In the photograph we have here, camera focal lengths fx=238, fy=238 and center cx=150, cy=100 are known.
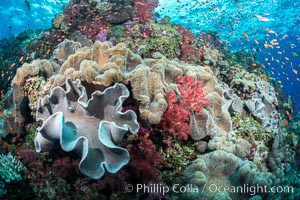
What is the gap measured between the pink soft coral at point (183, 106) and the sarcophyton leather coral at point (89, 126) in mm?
958

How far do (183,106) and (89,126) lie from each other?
1790mm

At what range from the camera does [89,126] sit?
3.65m

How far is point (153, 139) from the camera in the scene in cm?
440

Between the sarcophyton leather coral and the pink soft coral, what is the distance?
0.96m

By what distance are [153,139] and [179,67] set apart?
1.71 metres

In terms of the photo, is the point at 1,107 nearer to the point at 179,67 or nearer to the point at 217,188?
the point at 179,67

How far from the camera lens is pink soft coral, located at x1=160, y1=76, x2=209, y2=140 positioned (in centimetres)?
434

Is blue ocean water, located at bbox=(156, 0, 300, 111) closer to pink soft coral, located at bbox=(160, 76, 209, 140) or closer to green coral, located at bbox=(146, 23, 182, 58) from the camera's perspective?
green coral, located at bbox=(146, 23, 182, 58)

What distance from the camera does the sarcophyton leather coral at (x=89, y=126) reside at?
3.14 m

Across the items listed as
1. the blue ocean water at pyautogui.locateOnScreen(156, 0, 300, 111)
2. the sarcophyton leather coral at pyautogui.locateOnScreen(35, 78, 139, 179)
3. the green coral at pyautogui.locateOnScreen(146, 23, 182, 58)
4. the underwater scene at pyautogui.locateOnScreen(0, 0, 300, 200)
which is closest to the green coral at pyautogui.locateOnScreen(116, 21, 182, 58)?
the green coral at pyautogui.locateOnScreen(146, 23, 182, 58)

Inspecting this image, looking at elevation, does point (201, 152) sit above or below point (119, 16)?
below

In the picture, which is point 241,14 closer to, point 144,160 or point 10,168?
point 144,160

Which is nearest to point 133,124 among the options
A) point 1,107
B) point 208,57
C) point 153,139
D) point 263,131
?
point 153,139

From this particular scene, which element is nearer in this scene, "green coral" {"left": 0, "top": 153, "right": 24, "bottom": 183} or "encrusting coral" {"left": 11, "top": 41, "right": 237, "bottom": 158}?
"green coral" {"left": 0, "top": 153, "right": 24, "bottom": 183}
